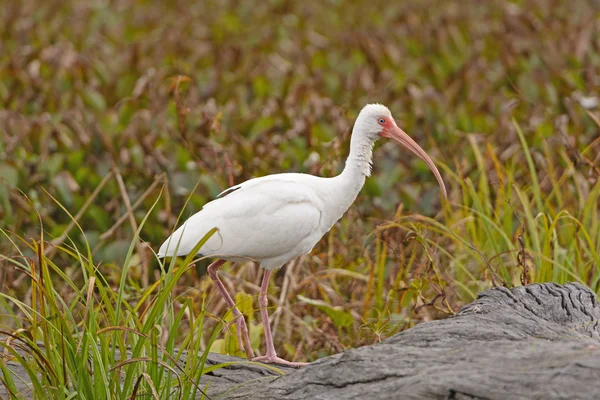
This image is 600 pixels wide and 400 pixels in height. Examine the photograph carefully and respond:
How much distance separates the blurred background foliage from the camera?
570 centimetres

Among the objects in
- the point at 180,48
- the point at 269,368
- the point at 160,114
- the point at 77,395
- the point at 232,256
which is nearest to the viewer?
the point at 77,395

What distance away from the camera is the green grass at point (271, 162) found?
13.5 ft

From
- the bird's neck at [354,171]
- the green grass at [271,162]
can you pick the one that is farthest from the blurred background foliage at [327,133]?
the bird's neck at [354,171]

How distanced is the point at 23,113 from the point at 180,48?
8.96ft

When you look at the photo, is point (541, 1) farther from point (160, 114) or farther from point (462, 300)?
point (462, 300)

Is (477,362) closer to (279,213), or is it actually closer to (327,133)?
(279,213)

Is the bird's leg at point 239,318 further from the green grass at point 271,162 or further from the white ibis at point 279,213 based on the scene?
the green grass at point 271,162

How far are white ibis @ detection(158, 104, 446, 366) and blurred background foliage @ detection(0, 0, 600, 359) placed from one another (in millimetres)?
380

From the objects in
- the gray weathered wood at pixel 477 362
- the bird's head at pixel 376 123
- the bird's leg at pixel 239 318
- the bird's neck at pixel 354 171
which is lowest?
the bird's leg at pixel 239 318

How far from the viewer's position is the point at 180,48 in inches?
460

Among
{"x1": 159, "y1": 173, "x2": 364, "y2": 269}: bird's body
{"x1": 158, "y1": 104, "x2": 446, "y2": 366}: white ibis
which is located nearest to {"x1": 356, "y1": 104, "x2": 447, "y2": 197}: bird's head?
{"x1": 158, "y1": 104, "x2": 446, "y2": 366}: white ibis

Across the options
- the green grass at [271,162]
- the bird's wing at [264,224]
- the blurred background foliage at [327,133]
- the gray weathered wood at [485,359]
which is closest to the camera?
the gray weathered wood at [485,359]

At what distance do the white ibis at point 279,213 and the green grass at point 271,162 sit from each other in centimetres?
37

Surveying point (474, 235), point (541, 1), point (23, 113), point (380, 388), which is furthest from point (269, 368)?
point (541, 1)
